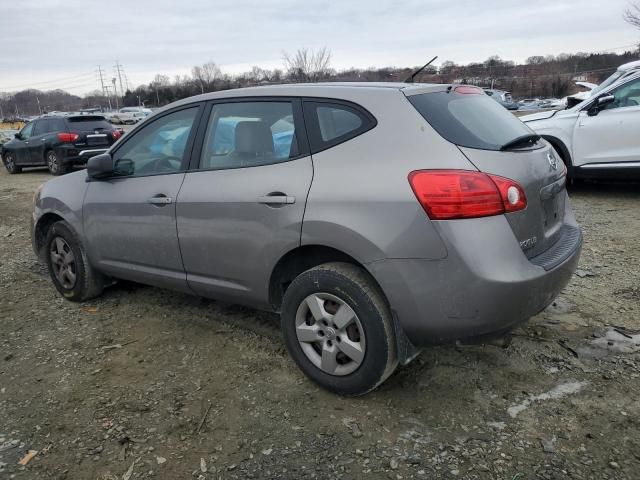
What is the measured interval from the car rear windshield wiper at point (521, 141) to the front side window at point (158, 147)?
204cm

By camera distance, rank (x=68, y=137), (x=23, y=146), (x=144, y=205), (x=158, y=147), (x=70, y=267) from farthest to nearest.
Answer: (x=23, y=146), (x=68, y=137), (x=70, y=267), (x=158, y=147), (x=144, y=205)

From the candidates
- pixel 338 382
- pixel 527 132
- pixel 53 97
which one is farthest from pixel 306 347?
pixel 53 97

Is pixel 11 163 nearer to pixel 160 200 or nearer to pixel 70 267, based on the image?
pixel 70 267

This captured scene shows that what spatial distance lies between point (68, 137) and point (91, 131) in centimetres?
61

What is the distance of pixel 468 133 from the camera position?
2.74 meters

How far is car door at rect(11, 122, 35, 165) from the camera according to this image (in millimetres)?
15133

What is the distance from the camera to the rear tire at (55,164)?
1420 centimetres

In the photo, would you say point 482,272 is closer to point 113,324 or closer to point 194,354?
point 194,354

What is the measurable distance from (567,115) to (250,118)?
615 cm

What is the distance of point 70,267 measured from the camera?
14.6 feet

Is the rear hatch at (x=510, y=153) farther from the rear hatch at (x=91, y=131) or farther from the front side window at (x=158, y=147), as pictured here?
the rear hatch at (x=91, y=131)

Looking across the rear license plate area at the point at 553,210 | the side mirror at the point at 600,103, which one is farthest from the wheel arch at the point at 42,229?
the side mirror at the point at 600,103

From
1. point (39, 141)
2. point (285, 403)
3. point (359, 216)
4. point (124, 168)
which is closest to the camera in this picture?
point (359, 216)

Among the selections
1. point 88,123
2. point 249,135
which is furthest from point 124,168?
point 88,123
